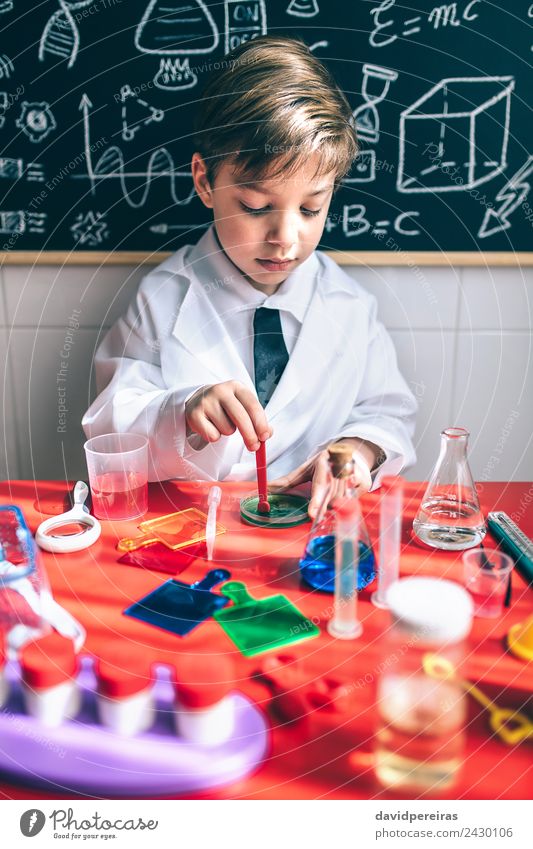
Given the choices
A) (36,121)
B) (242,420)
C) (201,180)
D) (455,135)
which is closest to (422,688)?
(242,420)

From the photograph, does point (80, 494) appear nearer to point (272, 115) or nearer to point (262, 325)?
point (262, 325)

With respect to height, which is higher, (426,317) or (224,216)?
(224,216)

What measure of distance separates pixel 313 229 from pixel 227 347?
0.64ft

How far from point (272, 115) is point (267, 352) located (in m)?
0.30

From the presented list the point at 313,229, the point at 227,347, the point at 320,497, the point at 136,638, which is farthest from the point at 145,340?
the point at 136,638

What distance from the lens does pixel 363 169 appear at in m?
1.00

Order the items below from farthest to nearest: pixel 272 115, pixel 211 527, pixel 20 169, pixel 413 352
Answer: pixel 413 352
pixel 20 169
pixel 272 115
pixel 211 527

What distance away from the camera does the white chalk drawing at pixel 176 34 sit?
3.06 ft

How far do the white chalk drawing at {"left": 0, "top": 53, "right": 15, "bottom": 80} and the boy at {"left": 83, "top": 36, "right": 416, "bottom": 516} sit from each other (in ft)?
0.92

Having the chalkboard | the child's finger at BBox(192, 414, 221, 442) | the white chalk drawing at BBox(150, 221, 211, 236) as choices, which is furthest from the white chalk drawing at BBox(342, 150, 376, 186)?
the child's finger at BBox(192, 414, 221, 442)

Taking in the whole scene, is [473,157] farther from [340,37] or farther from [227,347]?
[227,347]

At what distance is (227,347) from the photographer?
37.1 inches

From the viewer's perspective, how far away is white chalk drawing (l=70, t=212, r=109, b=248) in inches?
40.3

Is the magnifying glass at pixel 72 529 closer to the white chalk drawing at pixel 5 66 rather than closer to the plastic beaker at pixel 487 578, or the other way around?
the plastic beaker at pixel 487 578
